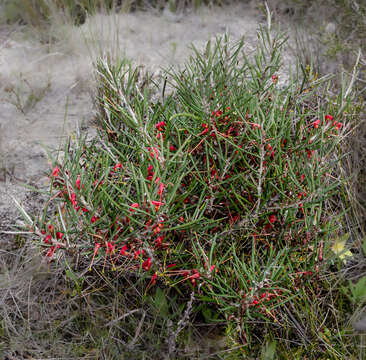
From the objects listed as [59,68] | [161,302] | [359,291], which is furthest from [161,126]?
[59,68]

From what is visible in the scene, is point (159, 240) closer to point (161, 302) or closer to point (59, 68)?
point (161, 302)

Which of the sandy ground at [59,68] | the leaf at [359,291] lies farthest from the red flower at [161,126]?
the leaf at [359,291]

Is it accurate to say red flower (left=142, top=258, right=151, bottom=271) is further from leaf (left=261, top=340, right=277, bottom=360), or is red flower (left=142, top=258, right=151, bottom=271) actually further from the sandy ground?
the sandy ground

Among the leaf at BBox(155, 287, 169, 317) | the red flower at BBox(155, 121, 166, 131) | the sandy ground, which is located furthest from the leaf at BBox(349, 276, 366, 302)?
the sandy ground

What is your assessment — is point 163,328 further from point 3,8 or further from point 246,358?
point 3,8

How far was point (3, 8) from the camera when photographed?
3.37 m

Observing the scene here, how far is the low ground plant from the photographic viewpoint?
123 cm

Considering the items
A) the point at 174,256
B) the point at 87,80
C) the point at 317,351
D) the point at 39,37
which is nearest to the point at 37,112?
the point at 87,80

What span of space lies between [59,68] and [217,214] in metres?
1.92

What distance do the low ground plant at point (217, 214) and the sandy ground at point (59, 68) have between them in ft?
1.98

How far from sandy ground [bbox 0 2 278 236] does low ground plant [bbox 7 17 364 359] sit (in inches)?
23.8

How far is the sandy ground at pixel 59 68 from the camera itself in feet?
7.33

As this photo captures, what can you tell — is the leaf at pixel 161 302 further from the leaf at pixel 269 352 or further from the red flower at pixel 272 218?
the red flower at pixel 272 218

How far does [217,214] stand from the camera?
158 centimetres
